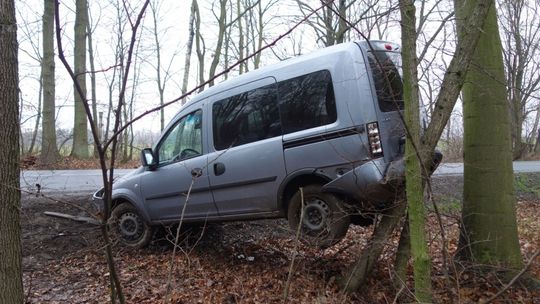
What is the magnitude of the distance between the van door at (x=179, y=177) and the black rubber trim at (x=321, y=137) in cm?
136

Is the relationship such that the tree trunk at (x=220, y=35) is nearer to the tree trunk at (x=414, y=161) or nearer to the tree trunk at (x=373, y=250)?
the tree trunk at (x=373, y=250)

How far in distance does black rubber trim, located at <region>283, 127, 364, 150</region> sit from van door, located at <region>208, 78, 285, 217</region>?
5.5 inches

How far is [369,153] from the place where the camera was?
486cm

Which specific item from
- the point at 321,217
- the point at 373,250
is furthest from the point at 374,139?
the point at 373,250

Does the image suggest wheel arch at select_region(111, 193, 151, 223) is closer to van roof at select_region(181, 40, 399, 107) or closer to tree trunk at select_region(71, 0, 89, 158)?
van roof at select_region(181, 40, 399, 107)

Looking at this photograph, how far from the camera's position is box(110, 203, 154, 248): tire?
7.08 metres

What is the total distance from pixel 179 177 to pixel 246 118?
1.37 metres

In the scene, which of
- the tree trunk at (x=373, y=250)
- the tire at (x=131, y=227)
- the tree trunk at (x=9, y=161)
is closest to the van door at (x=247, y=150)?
the tree trunk at (x=373, y=250)

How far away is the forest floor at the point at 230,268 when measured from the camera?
5.23 metres

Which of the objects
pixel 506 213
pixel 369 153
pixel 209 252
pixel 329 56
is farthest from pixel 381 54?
pixel 209 252

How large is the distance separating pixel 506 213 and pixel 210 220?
12.0 feet

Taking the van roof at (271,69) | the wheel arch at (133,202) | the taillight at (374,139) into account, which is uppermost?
the van roof at (271,69)

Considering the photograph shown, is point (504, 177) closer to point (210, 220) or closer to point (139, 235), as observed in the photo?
point (210, 220)

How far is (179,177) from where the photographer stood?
6430 mm
